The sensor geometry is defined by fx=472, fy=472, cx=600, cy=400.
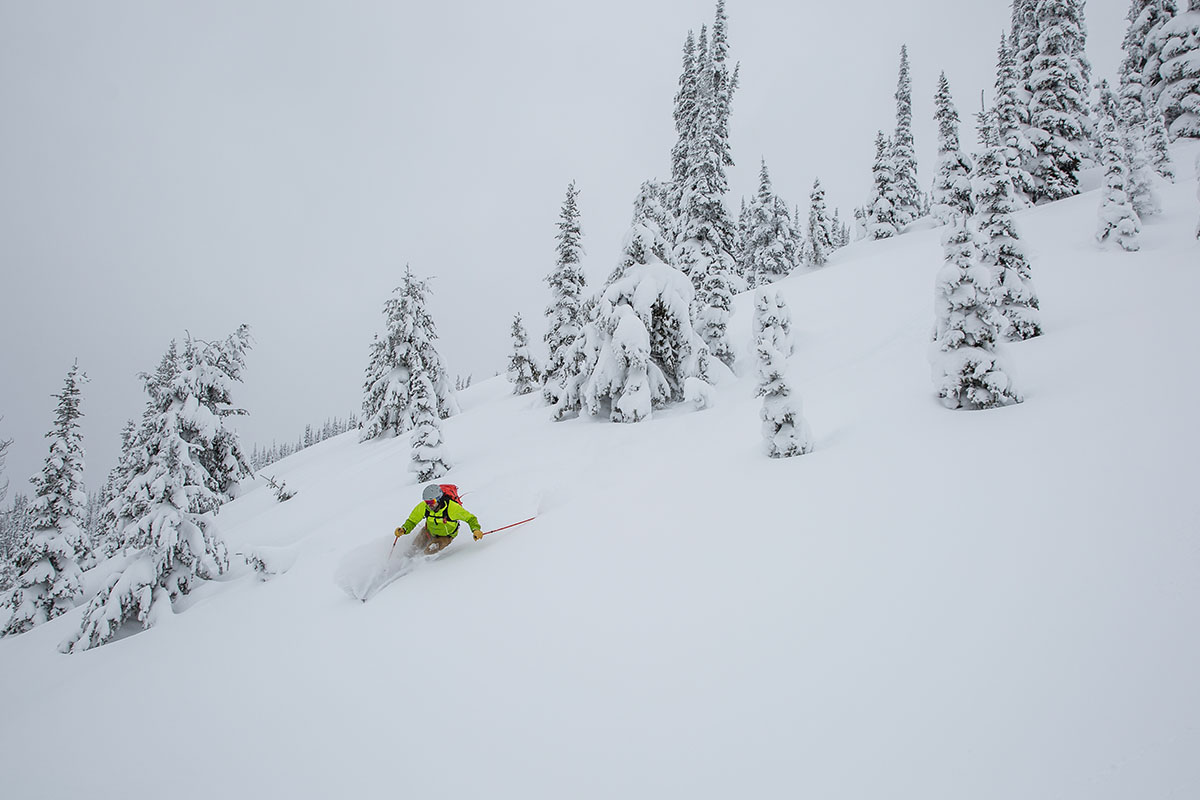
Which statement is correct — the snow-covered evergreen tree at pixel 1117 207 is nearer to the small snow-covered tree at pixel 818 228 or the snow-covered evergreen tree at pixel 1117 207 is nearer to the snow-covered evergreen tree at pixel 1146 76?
the snow-covered evergreen tree at pixel 1146 76

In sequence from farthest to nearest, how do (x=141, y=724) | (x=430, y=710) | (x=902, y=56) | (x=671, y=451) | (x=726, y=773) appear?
(x=902, y=56) → (x=671, y=451) → (x=141, y=724) → (x=430, y=710) → (x=726, y=773)

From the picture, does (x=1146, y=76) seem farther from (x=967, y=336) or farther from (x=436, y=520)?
(x=436, y=520)

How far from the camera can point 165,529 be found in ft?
38.2

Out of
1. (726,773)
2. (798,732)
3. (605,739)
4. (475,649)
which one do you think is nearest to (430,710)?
(475,649)

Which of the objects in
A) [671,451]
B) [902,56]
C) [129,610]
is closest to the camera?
[671,451]

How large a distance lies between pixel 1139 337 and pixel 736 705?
34.7ft

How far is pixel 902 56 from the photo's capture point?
45.2m

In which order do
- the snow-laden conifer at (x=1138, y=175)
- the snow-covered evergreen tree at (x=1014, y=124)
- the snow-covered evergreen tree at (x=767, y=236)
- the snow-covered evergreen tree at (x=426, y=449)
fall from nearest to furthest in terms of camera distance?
the snow-covered evergreen tree at (x=426, y=449) < the snow-laden conifer at (x=1138, y=175) < the snow-covered evergreen tree at (x=1014, y=124) < the snow-covered evergreen tree at (x=767, y=236)

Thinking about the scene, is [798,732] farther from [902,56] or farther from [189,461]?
[902,56]

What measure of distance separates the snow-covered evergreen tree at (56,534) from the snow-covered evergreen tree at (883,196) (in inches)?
2123

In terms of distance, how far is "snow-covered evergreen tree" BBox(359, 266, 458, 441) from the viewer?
28484mm

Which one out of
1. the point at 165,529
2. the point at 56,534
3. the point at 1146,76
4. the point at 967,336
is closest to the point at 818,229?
the point at 1146,76

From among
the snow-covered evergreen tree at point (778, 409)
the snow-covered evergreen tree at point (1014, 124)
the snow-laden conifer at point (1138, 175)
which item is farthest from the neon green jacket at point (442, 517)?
the snow-covered evergreen tree at point (1014, 124)

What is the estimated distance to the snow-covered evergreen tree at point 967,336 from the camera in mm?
8039
